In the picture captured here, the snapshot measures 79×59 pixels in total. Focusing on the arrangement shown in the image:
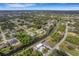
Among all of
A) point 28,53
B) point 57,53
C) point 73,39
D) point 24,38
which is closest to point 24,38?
point 24,38

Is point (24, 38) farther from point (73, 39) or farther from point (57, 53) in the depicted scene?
point (73, 39)

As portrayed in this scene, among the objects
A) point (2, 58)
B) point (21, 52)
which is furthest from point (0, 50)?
point (21, 52)

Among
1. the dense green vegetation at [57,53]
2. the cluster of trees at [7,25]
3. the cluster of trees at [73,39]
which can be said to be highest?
the cluster of trees at [7,25]

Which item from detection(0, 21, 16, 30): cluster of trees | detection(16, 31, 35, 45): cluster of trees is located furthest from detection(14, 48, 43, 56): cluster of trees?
detection(0, 21, 16, 30): cluster of trees

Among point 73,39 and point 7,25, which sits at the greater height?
point 7,25

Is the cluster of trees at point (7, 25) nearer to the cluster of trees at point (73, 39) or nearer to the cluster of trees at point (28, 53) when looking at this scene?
the cluster of trees at point (28, 53)

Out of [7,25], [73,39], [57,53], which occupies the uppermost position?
[7,25]

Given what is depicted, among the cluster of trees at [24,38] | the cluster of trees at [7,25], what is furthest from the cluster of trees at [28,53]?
the cluster of trees at [7,25]

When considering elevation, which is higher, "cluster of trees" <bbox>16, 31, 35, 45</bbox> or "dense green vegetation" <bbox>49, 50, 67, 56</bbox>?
"cluster of trees" <bbox>16, 31, 35, 45</bbox>

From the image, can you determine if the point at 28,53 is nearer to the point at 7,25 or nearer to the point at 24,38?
the point at 24,38

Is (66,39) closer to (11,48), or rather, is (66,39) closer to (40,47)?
(40,47)

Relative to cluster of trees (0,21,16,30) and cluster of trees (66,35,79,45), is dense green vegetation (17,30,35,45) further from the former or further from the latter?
cluster of trees (66,35,79,45)
